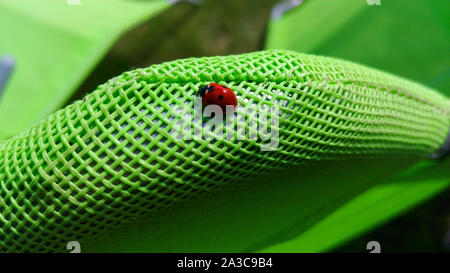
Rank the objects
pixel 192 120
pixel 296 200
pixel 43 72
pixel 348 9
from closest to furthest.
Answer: pixel 192 120 → pixel 296 200 → pixel 43 72 → pixel 348 9

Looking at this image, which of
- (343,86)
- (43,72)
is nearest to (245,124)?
(343,86)

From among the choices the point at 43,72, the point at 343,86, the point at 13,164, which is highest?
the point at 43,72
